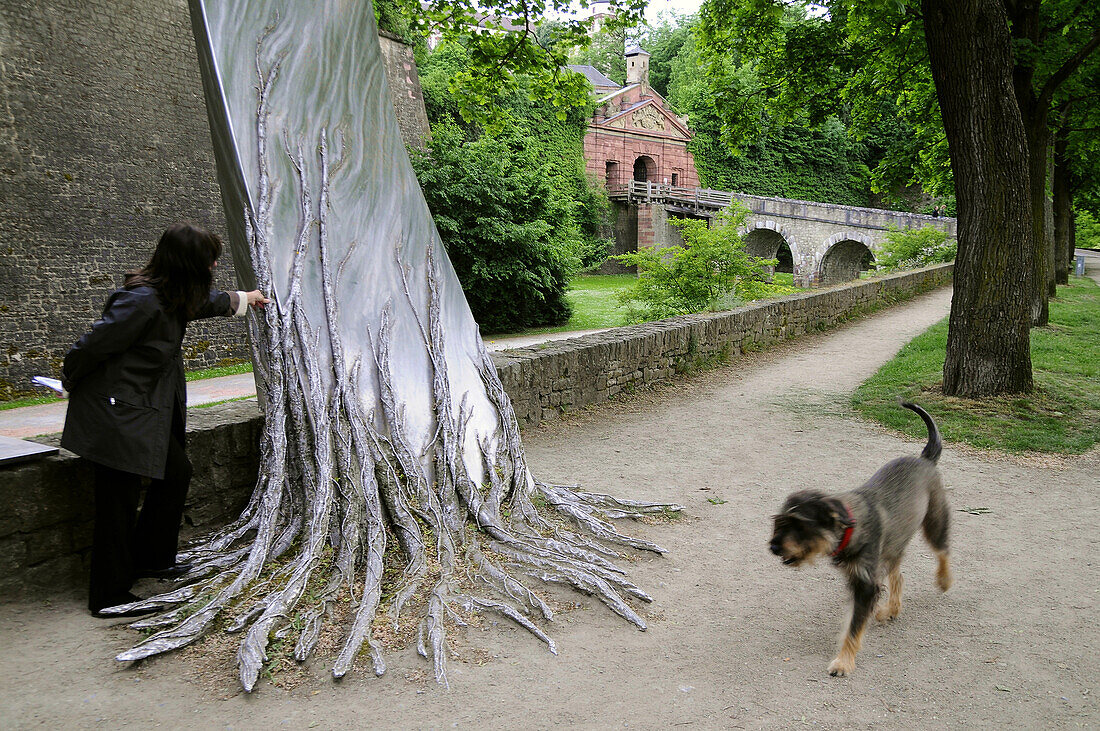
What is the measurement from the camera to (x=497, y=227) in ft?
65.9

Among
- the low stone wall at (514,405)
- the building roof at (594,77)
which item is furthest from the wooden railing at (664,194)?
the low stone wall at (514,405)

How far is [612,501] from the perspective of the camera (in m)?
5.59

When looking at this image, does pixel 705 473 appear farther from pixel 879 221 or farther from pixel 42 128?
pixel 879 221

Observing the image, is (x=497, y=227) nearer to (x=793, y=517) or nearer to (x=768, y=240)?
Answer: (x=793, y=517)

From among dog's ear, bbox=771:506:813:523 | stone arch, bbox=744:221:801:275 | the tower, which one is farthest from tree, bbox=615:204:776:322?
the tower

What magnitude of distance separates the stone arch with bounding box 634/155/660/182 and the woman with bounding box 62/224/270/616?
1854 inches

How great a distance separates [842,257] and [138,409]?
40.6 meters

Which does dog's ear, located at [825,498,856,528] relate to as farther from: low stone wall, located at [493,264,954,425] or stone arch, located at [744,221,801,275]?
stone arch, located at [744,221,801,275]

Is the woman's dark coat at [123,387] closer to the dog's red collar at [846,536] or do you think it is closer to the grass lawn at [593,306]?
the dog's red collar at [846,536]

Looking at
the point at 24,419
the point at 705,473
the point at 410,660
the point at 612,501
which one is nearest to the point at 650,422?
the point at 705,473

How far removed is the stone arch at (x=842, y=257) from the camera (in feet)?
125

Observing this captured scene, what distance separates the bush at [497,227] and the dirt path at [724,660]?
15115 mm

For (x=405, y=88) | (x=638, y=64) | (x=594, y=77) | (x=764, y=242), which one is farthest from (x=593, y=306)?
(x=594, y=77)

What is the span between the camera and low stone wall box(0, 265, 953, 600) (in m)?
3.76
